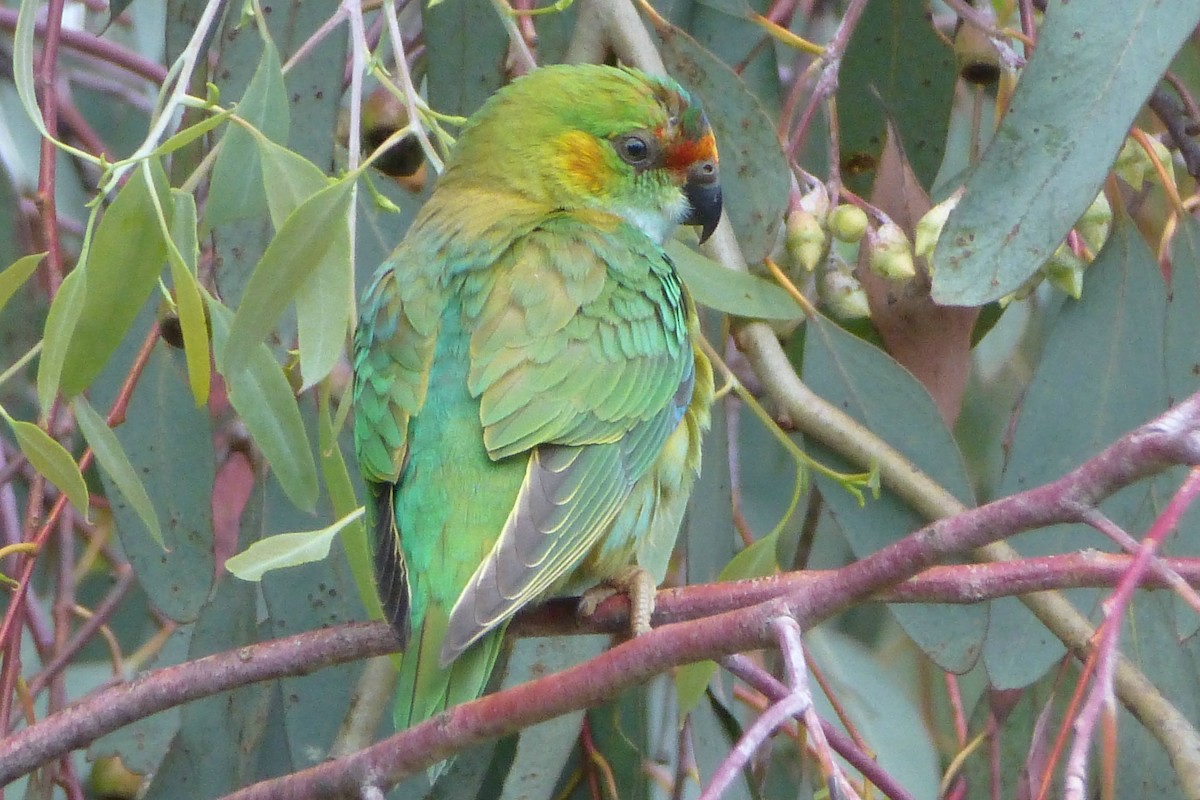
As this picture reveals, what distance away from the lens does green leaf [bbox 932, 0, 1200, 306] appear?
5.39 feet

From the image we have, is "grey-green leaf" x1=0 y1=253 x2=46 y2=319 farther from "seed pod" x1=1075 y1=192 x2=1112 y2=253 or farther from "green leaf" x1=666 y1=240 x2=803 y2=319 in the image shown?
"seed pod" x1=1075 y1=192 x2=1112 y2=253

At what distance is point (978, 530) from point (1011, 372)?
2334 mm

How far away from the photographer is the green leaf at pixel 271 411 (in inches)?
64.4

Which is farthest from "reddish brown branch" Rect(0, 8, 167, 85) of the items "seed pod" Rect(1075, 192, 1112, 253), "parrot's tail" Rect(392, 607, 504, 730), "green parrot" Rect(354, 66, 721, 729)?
"seed pod" Rect(1075, 192, 1112, 253)

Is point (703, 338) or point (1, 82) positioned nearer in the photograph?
point (703, 338)

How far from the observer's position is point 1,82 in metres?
3.22

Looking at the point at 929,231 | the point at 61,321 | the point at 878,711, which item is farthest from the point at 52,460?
the point at 878,711

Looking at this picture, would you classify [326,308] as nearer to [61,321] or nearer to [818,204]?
[61,321]

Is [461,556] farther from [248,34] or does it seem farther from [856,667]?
[856,667]

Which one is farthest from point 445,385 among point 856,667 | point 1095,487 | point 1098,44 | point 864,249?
point 856,667

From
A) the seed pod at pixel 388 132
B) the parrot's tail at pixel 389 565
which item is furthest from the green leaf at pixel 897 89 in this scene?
the parrot's tail at pixel 389 565

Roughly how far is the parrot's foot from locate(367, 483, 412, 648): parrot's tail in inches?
10.5

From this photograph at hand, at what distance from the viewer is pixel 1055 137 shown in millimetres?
1667

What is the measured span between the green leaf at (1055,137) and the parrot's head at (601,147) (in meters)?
0.63
